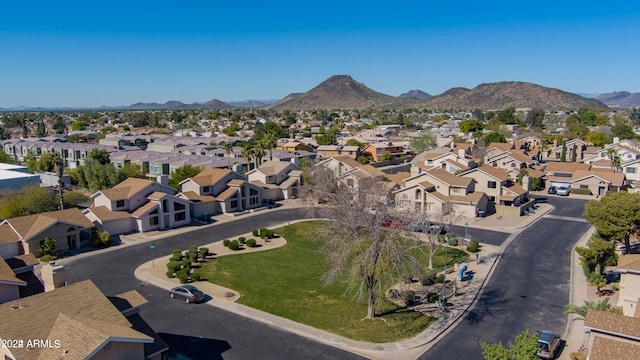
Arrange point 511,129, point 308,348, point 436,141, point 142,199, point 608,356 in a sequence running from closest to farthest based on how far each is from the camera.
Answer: point 608,356
point 308,348
point 142,199
point 436,141
point 511,129

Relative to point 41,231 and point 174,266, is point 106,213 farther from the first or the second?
point 174,266

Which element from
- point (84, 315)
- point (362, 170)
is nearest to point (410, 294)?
point (84, 315)

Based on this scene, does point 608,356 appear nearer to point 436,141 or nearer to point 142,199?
point 142,199

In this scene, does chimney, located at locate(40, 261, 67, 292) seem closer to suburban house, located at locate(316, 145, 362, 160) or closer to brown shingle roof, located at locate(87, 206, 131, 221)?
brown shingle roof, located at locate(87, 206, 131, 221)

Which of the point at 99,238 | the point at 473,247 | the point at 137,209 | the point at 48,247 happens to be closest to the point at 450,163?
the point at 473,247

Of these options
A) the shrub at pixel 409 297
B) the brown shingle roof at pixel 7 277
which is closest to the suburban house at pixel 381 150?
the shrub at pixel 409 297

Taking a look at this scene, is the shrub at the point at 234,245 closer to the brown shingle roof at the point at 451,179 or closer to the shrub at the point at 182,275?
the shrub at the point at 182,275
